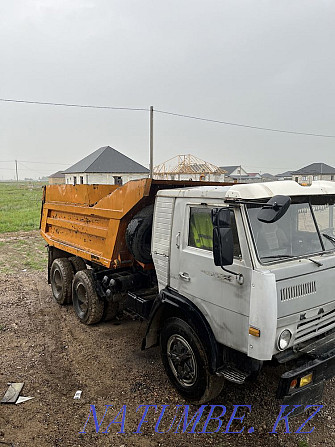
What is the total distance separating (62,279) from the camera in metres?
6.50

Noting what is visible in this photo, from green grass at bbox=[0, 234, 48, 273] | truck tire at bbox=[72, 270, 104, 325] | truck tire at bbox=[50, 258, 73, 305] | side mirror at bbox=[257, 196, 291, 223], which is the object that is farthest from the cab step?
green grass at bbox=[0, 234, 48, 273]

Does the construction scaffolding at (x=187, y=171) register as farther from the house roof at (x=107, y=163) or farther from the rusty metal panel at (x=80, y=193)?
the rusty metal panel at (x=80, y=193)

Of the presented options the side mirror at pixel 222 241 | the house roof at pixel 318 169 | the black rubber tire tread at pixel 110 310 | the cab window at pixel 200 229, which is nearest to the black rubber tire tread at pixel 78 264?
the black rubber tire tread at pixel 110 310

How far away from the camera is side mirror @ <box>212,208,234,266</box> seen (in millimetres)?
2805

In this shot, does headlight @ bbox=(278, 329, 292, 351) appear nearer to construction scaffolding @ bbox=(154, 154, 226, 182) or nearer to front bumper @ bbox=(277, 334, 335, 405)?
front bumper @ bbox=(277, 334, 335, 405)

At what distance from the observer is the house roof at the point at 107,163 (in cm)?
3834

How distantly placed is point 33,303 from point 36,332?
1462mm

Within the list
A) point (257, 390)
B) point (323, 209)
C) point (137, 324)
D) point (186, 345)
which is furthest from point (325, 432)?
point (137, 324)

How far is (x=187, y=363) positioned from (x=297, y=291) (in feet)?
5.01

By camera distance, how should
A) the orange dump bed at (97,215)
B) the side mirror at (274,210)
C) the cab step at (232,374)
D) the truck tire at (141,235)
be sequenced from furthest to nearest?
1. the orange dump bed at (97,215)
2. the truck tire at (141,235)
3. the cab step at (232,374)
4. the side mirror at (274,210)

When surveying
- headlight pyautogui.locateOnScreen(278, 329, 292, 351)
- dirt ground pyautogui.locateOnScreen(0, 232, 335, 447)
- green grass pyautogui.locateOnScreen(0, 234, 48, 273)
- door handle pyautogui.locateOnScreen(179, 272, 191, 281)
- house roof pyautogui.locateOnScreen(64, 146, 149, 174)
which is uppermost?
house roof pyautogui.locateOnScreen(64, 146, 149, 174)

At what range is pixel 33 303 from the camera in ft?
22.7

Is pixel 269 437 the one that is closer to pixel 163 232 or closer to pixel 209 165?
pixel 163 232

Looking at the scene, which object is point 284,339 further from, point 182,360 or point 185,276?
point 182,360
